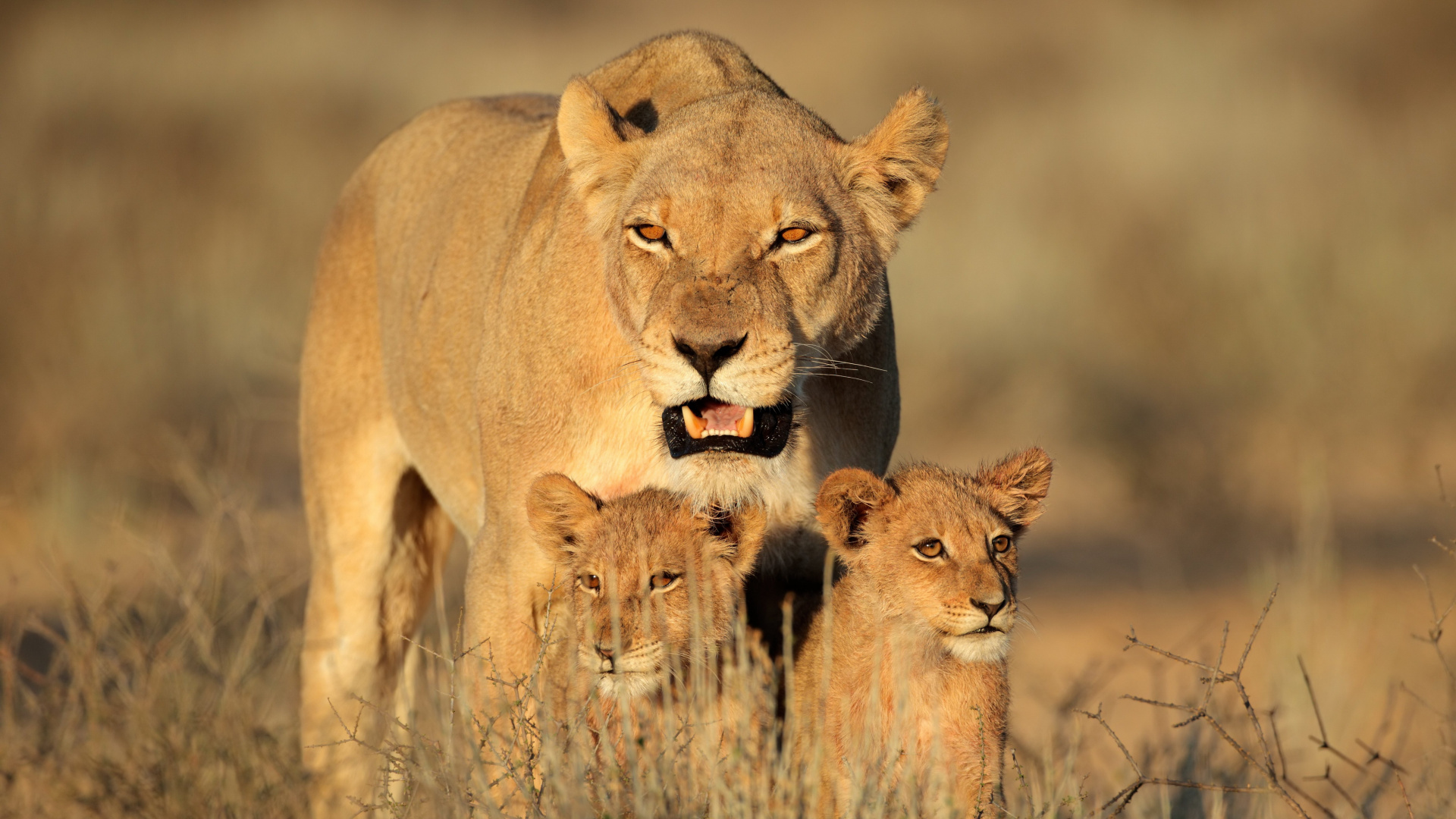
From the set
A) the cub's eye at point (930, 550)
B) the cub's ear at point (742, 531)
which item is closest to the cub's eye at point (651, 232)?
the cub's ear at point (742, 531)

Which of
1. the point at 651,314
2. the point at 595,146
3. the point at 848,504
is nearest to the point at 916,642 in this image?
the point at 848,504

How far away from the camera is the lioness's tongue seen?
146 inches

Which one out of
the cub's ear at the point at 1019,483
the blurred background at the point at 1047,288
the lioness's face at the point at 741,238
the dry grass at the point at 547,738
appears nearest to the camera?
the dry grass at the point at 547,738

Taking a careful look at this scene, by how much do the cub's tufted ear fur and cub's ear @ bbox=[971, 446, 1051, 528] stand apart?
1.20m

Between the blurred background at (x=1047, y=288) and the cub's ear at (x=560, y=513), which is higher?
the blurred background at (x=1047, y=288)

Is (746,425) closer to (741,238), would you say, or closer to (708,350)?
(708,350)

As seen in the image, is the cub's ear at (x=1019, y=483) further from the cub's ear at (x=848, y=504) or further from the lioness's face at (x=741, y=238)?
the lioness's face at (x=741, y=238)

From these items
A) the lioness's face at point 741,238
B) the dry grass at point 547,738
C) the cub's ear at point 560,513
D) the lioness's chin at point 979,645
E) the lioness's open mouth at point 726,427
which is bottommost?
the dry grass at point 547,738

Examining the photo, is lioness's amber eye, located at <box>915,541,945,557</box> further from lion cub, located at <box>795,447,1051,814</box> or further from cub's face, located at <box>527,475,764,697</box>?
cub's face, located at <box>527,475,764,697</box>

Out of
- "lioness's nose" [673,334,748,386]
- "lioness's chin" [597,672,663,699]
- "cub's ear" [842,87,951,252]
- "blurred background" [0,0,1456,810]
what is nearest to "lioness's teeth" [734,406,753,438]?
"lioness's nose" [673,334,748,386]

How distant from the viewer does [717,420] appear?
372cm

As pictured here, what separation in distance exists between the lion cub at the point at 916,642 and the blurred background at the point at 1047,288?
223 cm

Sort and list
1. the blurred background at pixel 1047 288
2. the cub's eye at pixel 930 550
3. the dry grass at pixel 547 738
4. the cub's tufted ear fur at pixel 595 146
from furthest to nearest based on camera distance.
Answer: the blurred background at pixel 1047 288
the cub's tufted ear fur at pixel 595 146
the cub's eye at pixel 930 550
the dry grass at pixel 547 738

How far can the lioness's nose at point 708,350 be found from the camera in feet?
11.4
